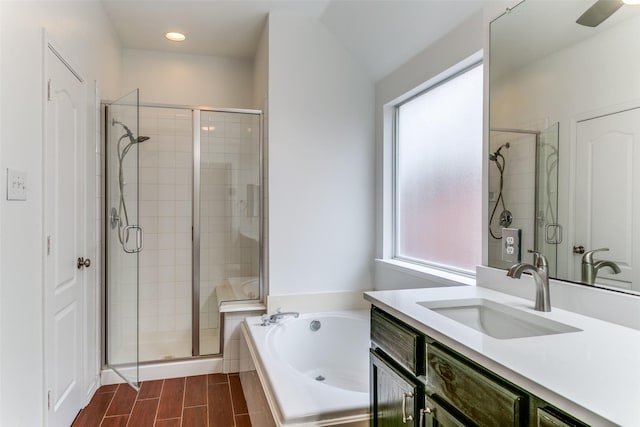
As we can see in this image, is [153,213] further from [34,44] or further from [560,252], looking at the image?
[560,252]

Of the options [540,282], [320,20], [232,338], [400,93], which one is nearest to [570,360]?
[540,282]

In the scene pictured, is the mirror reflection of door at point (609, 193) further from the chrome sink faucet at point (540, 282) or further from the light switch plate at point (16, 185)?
the light switch plate at point (16, 185)

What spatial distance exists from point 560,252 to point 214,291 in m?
2.57

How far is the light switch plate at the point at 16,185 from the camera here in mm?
1511

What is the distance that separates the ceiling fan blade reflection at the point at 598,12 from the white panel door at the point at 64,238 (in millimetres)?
2324

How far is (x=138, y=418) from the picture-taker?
238 cm

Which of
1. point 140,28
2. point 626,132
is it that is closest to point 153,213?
point 140,28

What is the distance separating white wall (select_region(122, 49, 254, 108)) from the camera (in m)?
3.64

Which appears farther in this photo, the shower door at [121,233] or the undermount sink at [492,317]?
the shower door at [121,233]

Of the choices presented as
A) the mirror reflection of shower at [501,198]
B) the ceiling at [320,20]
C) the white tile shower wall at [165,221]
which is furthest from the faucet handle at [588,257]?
the white tile shower wall at [165,221]

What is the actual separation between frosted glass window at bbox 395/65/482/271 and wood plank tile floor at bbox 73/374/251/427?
1595 mm

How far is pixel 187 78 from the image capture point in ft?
12.4

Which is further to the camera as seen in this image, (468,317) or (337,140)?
(337,140)

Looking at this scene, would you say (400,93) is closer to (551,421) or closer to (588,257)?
(588,257)
